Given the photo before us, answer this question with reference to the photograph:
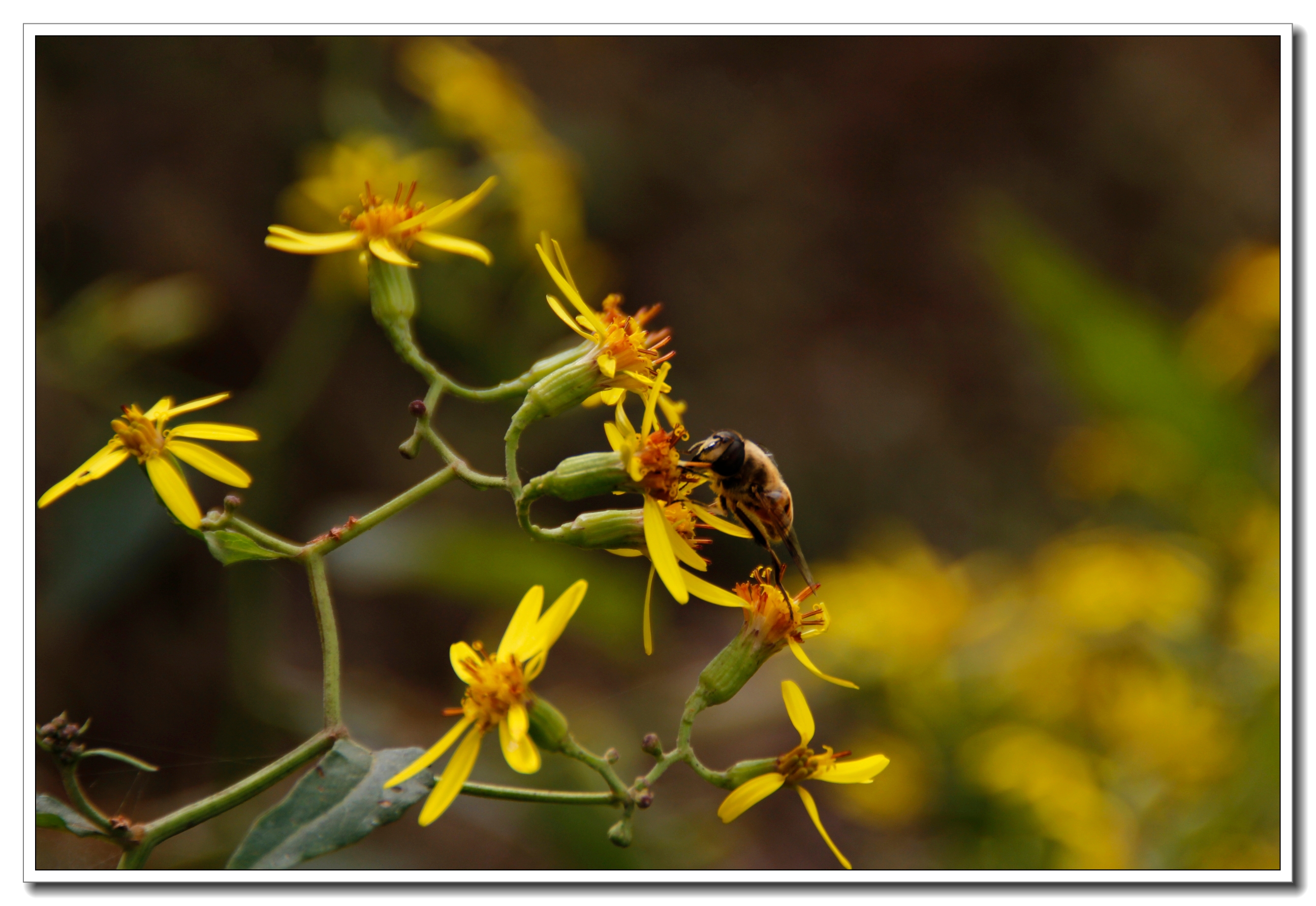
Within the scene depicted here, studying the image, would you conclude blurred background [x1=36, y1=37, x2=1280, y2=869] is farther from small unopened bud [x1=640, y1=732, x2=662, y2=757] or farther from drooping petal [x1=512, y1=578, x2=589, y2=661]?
small unopened bud [x1=640, y1=732, x2=662, y2=757]

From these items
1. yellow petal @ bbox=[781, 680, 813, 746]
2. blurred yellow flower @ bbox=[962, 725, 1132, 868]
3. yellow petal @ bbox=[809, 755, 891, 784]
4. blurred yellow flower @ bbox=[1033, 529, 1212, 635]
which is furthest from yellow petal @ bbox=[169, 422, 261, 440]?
blurred yellow flower @ bbox=[1033, 529, 1212, 635]

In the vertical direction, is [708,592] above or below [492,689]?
above

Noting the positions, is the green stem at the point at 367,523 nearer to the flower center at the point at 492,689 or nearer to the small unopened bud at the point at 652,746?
the flower center at the point at 492,689

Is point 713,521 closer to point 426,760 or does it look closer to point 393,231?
point 426,760

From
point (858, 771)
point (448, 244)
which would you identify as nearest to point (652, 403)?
point (448, 244)
